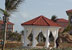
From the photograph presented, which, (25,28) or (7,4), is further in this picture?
(25,28)

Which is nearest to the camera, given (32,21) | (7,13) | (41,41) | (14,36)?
(7,13)

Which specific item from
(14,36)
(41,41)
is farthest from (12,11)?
(14,36)

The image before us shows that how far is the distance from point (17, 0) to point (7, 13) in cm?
174

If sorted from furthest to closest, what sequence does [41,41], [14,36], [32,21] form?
[14,36]
[41,41]
[32,21]

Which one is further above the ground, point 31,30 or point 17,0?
point 17,0

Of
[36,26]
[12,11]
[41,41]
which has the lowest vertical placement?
[41,41]

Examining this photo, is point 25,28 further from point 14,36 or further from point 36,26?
point 14,36

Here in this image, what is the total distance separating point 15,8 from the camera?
23.8m

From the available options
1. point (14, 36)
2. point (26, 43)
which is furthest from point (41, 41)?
point (14, 36)

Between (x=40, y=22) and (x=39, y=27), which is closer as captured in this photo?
(x=39, y=27)

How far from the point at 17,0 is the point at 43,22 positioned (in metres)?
3.54

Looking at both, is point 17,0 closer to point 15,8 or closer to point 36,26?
point 15,8

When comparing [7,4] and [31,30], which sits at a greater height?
[7,4]

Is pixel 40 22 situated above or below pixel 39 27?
above
